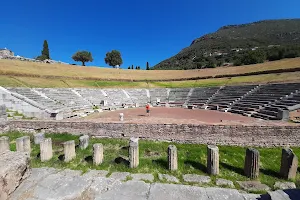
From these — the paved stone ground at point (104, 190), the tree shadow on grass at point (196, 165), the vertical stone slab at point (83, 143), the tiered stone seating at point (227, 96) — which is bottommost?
the tree shadow on grass at point (196, 165)

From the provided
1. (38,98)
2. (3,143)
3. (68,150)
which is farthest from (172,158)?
(38,98)

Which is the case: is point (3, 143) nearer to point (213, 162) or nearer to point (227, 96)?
point (213, 162)

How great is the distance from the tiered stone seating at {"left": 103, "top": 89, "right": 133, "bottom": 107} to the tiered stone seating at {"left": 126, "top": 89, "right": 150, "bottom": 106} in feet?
3.34


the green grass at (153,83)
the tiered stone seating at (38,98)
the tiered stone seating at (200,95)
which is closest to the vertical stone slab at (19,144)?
the tiered stone seating at (38,98)

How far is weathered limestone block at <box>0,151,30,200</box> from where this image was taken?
4551mm

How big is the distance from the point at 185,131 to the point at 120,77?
100 ft

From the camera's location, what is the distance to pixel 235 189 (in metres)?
5.15

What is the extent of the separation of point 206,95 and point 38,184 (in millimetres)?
26072

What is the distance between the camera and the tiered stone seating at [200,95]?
26150mm

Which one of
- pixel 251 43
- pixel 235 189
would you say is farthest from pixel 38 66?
pixel 251 43

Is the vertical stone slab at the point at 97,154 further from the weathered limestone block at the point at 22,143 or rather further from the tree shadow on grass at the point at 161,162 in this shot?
the weathered limestone block at the point at 22,143

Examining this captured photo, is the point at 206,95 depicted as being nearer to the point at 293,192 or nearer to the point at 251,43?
the point at 293,192

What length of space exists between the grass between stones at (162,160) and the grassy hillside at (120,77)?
17483 mm

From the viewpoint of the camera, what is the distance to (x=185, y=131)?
9828mm
